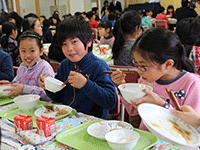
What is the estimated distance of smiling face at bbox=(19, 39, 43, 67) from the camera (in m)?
2.01

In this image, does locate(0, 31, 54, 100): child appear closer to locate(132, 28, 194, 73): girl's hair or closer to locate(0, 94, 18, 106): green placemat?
locate(0, 94, 18, 106): green placemat

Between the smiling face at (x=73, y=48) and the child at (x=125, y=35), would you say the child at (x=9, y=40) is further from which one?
the smiling face at (x=73, y=48)

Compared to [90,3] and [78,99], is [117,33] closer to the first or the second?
[78,99]

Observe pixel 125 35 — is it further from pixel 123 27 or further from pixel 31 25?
Answer: pixel 31 25

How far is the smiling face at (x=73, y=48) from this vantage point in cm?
168

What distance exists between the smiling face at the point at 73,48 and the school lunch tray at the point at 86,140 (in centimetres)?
62

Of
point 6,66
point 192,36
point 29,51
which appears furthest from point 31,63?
point 192,36

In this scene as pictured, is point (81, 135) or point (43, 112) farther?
point (43, 112)

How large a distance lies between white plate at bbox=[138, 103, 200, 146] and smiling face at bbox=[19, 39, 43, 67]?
4.34 feet

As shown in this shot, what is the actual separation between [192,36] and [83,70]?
1.37 meters

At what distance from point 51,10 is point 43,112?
10707 millimetres

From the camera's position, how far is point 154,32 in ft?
4.27

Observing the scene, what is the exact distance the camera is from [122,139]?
106cm

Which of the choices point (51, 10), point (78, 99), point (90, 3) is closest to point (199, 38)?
point (78, 99)
